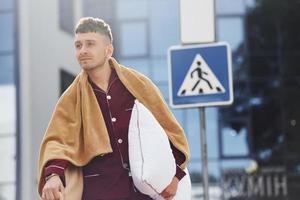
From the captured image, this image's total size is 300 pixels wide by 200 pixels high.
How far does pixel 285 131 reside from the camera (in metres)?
26.8

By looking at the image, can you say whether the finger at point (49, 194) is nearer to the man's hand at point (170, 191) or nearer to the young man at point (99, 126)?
the young man at point (99, 126)

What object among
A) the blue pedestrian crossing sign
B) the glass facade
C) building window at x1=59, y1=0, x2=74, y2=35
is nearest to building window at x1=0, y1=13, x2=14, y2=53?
the glass facade

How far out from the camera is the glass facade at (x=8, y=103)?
77.2 ft

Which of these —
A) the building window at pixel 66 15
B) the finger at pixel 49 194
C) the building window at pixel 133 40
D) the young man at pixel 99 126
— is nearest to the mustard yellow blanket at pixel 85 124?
the young man at pixel 99 126

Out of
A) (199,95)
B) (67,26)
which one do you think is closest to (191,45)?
(199,95)

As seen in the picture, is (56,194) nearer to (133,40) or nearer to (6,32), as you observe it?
(6,32)

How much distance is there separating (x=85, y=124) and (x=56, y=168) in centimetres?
22

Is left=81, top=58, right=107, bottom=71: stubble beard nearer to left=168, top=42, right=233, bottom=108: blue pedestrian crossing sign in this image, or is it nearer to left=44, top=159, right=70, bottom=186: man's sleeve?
left=44, top=159, right=70, bottom=186: man's sleeve

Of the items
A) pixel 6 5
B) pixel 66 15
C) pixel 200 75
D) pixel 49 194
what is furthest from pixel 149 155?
pixel 66 15

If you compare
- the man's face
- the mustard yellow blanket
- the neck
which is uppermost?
the man's face

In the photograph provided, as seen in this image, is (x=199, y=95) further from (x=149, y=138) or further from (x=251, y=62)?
(x=251, y=62)

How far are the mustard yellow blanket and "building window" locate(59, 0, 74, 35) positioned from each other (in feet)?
75.2

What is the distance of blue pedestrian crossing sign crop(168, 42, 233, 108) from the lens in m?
6.27

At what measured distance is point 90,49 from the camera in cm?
299
